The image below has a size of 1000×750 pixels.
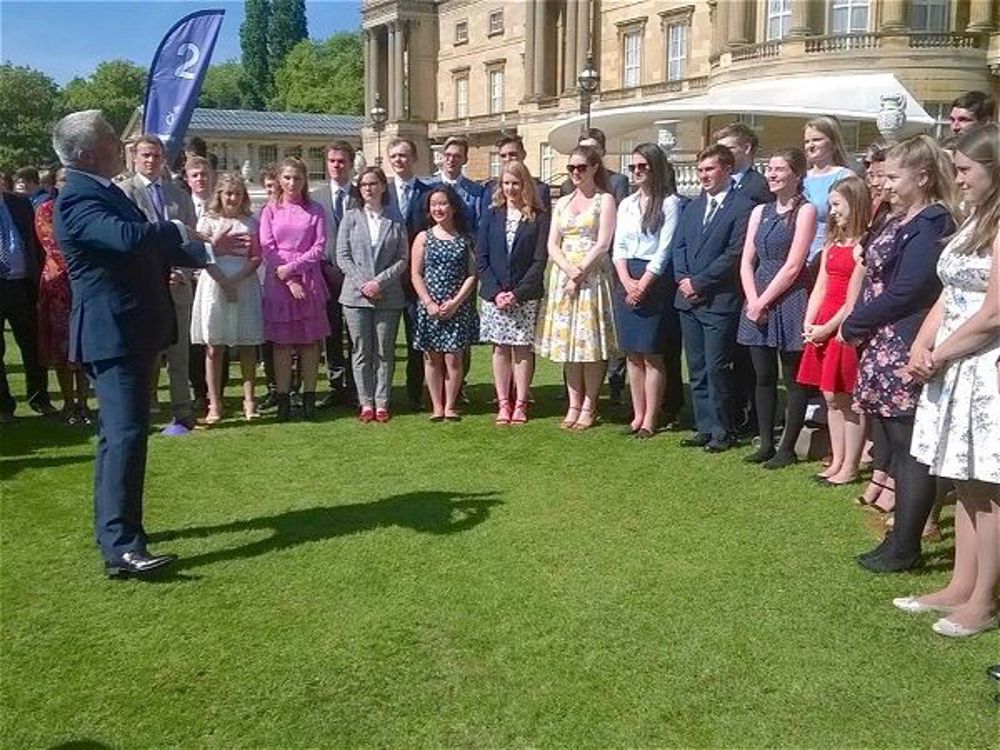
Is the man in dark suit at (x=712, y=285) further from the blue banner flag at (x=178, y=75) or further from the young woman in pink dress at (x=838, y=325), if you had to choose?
the blue banner flag at (x=178, y=75)

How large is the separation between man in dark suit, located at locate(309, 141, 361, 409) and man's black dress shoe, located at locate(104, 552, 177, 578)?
158 inches

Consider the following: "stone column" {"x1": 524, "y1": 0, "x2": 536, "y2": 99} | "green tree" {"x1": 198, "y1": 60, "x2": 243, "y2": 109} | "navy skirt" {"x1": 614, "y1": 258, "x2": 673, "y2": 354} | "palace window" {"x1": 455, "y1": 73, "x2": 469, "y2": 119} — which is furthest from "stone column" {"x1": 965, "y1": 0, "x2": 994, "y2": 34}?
"green tree" {"x1": 198, "y1": 60, "x2": 243, "y2": 109}

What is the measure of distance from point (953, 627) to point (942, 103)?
31145 mm

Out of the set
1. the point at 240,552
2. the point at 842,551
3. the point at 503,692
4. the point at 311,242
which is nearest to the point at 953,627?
the point at 842,551

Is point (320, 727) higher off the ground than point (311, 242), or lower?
lower

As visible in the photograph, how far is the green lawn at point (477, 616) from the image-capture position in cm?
341

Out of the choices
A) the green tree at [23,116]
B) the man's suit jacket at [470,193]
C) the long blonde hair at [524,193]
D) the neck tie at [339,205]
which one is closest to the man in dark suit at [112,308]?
the long blonde hair at [524,193]

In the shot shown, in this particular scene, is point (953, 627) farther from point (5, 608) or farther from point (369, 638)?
point (5, 608)

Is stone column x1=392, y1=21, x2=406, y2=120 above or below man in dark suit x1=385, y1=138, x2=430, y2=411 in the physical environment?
above

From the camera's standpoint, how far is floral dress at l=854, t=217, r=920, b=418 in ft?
15.4

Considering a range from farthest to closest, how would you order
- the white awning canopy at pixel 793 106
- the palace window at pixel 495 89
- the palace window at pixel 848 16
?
the palace window at pixel 495 89 → the palace window at pixel 848 16 → the white awning canopy at pixel 793 106

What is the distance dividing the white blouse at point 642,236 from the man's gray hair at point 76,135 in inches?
155

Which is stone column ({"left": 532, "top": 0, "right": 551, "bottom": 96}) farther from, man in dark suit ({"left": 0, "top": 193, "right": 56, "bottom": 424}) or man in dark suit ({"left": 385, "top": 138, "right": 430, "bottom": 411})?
man in dark suit ({"left": 0, "top": 193, "right": 56, "bottom": 424})

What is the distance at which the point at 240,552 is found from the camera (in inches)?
201
